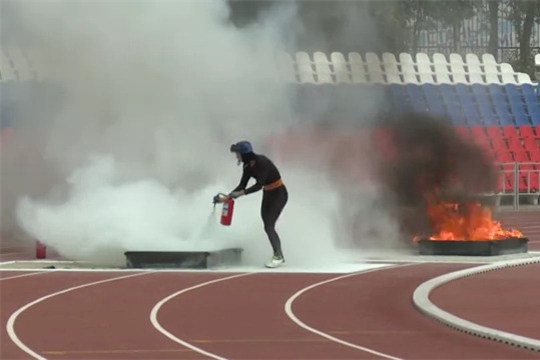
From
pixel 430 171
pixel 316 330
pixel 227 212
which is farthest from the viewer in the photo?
pixel 430 171

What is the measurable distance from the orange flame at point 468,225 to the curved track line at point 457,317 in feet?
7.45

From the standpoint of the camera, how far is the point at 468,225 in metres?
17.6

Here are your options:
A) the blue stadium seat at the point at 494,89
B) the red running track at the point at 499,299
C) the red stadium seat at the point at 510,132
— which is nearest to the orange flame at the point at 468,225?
the red running track at the point at 499,299

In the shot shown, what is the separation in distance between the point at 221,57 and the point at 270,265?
9.15 ft

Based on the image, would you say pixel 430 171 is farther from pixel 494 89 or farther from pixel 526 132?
pixel 494 89

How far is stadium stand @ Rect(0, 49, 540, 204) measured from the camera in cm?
2256

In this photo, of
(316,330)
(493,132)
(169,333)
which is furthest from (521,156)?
(169,333)

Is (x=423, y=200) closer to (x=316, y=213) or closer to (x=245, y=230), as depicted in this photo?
(x=316, y=213)

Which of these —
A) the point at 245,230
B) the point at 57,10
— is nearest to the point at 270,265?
the point at 245,230

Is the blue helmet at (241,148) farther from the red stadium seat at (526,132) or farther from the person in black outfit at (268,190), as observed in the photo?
the red stadium seat at (526,132)

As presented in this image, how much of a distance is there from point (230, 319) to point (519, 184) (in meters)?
20.5

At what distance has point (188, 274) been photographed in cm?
1430

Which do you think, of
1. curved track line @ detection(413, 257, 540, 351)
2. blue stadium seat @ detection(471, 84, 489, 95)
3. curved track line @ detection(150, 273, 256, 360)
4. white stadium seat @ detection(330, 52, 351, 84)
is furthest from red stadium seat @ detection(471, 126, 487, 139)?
curved track line @ detection(150, 273, 256, 360)

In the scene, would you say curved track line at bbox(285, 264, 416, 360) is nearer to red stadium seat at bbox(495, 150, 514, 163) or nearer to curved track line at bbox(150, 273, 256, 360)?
curved track line at bbox(150, 273, 256, 360)
